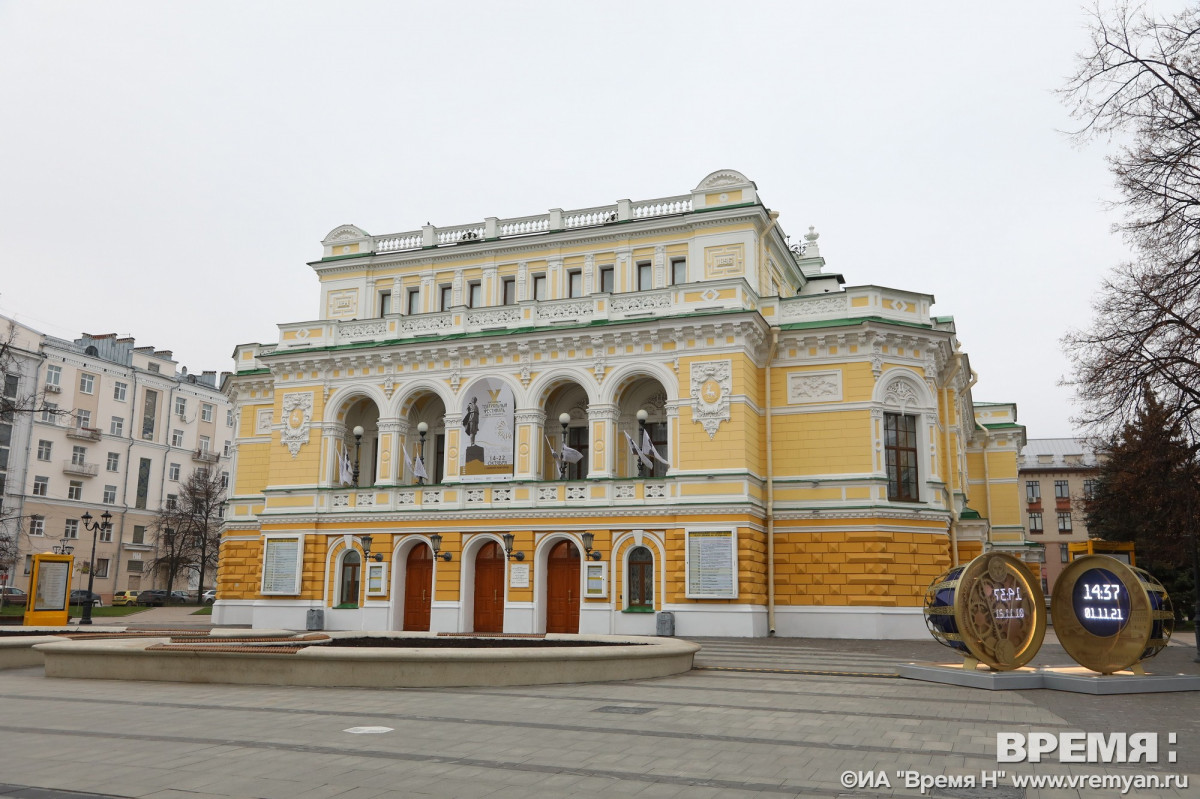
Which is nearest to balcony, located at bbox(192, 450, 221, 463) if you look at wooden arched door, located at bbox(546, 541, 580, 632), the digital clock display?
wooden arched door, located at bbox(546, 541, 580, 632)

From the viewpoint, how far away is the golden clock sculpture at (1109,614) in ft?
50.6

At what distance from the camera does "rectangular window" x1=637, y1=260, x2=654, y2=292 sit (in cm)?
3609

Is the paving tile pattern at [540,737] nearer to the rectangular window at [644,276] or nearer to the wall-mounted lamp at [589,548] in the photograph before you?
the wall-mounted lamp at [589,548]

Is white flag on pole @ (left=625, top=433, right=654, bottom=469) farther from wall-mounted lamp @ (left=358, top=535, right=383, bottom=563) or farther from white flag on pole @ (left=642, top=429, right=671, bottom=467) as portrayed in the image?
wall-mounted lamp @ (left=358, top=535, right=383, bottom=563)

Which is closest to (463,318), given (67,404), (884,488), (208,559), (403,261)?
(403,261)

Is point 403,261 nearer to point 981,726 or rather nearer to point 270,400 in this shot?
point 270,400

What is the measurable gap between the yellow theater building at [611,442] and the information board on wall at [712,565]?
0.07 meters

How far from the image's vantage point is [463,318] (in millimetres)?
35719

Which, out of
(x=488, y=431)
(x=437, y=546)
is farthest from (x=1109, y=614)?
(x=437, y=546)

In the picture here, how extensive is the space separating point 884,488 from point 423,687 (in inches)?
783

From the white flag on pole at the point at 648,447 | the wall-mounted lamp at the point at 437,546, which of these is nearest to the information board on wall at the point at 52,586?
the wall-mounted lamp at the point at 437,546

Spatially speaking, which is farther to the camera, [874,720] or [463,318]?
[463,318]

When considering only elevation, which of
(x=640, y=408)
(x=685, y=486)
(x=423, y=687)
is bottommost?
(x=423, y=687)

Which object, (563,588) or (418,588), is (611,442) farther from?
(418,588)
